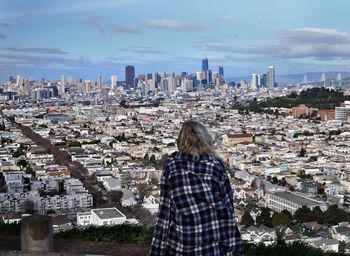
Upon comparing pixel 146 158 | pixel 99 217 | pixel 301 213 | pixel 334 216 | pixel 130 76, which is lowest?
pixel 146 158

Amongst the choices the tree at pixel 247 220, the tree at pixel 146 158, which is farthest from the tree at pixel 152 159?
the tree at pixel 247 220

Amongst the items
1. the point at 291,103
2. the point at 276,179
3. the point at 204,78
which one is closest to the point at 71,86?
the point at 204,78

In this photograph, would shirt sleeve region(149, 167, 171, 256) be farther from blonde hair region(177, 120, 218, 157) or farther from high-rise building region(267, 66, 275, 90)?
high-rise building region(267, 66, 275, 90)

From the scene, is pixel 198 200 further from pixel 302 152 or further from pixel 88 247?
pixel 302 152

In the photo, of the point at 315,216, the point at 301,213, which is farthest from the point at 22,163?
the point at 315,216

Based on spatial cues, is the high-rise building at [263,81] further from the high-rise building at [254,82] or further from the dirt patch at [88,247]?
the dirt patch at [88,247]

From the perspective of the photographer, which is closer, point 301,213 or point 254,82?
point 301,213

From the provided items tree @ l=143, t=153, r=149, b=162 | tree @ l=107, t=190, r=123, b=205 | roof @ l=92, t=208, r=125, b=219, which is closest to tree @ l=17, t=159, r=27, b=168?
tree @ l=143, t=153, r=149, b=162
